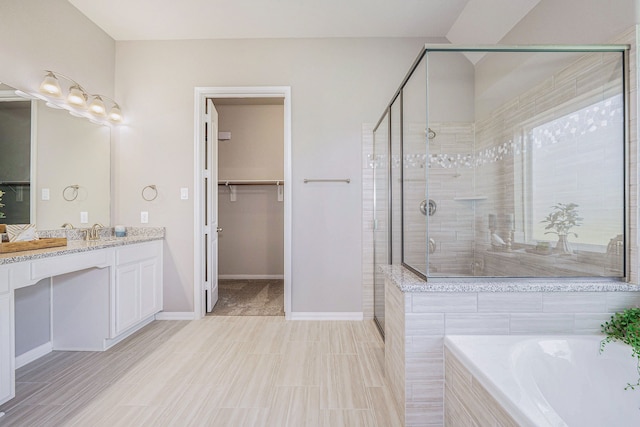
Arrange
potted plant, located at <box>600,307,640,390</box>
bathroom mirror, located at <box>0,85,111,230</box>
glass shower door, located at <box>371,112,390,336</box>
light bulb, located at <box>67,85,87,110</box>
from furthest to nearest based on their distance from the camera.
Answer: glass shower door, located at <box>371,112,390,336</box>
light bulb, located at <box>67,85,87,110</box>
bathroom mirror, located at <box>0,85,111,230</box>
potted plant, located at <box>600,307,640,390</box>

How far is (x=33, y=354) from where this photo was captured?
222 centimetres

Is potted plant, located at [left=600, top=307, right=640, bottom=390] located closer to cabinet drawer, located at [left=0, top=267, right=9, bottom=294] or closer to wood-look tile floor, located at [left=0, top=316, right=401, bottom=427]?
wood-look tile floor, located at [left=0, top=316, right=401, bottom=427]

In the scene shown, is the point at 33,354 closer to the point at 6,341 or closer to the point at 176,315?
the point at 6,341

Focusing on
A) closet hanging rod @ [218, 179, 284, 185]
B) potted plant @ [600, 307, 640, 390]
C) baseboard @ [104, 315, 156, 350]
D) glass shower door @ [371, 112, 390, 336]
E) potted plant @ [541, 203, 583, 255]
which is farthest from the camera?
closet hanging rod @ [218, 179, 284, 185]

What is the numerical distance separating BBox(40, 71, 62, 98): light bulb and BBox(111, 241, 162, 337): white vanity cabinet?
4.25 feet

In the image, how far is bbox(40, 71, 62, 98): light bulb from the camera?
2.28 meters

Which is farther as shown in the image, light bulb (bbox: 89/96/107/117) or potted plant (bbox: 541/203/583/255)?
light bulb (bbox: 89/96/107/117)

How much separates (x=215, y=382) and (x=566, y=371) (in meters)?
1.87

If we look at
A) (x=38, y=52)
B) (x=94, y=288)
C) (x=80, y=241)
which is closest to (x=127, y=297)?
(x=94, y=288)

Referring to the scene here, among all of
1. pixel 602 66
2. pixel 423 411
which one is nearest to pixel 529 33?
pixel 602 66

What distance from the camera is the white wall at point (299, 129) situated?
306cm

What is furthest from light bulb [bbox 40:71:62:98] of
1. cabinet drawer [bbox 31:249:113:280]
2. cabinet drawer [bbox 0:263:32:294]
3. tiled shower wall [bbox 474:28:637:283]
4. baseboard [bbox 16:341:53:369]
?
tiled shower wall [bbox 474:28:637:283]

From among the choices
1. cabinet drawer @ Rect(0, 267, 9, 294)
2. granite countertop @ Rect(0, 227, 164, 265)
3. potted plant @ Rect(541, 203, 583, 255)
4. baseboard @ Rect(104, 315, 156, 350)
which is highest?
potted plant @ Rect(541, 203, 583, 255)

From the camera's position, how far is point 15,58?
7.03 feet
